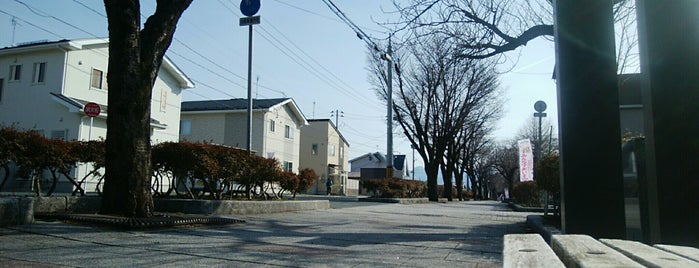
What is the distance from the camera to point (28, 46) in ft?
83.0

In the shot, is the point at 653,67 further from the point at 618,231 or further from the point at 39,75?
the point at 39,75

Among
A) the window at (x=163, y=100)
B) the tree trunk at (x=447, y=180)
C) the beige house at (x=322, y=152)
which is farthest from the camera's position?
the beige house at (x=322, y=152)

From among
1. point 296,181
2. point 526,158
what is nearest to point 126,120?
point 296,181

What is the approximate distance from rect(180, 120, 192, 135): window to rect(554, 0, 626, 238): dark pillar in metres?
37.7

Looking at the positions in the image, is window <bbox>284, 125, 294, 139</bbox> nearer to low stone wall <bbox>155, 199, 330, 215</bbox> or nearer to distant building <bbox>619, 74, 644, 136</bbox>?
distant building <bbox>619, 74, 644, 136</bbox>

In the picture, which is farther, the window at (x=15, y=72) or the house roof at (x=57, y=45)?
the window at (x=15, y=72)

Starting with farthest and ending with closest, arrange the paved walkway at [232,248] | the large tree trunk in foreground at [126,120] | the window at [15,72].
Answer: the window at [15,72]
the large tree trunk in foreground at [126,120]
the paved walkway at [232,248]

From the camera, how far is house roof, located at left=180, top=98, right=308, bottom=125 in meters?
39.5

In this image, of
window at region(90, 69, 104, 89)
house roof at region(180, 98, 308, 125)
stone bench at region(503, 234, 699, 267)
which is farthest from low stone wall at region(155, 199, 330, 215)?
house roof at region(180, 98, 308, 125)

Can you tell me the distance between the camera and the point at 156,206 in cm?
1018

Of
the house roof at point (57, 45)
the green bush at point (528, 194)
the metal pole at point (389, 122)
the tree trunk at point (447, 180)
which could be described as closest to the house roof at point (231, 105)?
the house roof at point (57, 45)

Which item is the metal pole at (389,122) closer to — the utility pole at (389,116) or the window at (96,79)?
the utility pole at (389,116)

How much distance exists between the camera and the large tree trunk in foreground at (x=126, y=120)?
745 centimetres

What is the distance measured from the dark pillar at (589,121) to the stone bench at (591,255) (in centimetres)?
261
